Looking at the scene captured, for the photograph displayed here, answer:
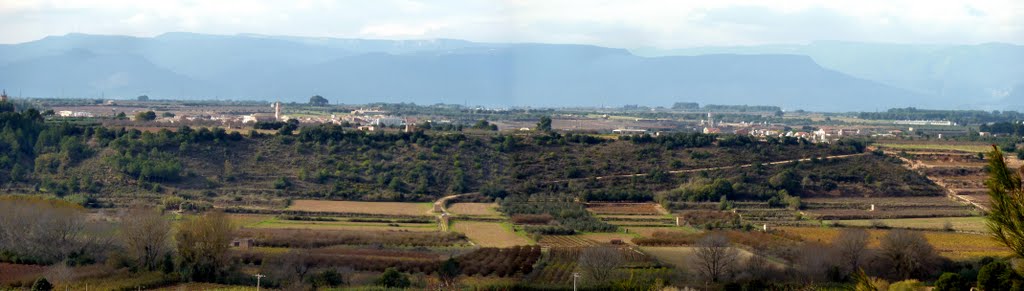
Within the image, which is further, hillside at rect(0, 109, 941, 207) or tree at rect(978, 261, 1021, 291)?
hillside at rect(0, 109, 941, 207)

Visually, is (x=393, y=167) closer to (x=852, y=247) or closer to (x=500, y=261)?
(x=500, y=261)

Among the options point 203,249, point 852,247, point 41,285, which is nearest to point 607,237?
point 852,247

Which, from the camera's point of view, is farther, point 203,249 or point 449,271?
point 203,249

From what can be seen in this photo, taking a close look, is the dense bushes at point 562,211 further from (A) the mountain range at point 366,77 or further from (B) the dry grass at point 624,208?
(A) the mountain range at point 366,77

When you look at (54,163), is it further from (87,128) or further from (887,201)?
(887,201)

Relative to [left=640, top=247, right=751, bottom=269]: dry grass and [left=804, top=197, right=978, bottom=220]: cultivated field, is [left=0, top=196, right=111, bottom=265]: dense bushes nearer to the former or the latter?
[left=640, top=247, right=751, bottom=269]: dry grass

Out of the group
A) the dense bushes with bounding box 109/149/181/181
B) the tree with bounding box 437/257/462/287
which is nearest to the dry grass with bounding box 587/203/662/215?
the tree with bounding box 437/257/462/287

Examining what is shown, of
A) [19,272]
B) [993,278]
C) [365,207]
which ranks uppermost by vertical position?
[993,278]

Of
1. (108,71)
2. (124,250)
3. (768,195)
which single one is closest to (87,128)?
(124,250)
